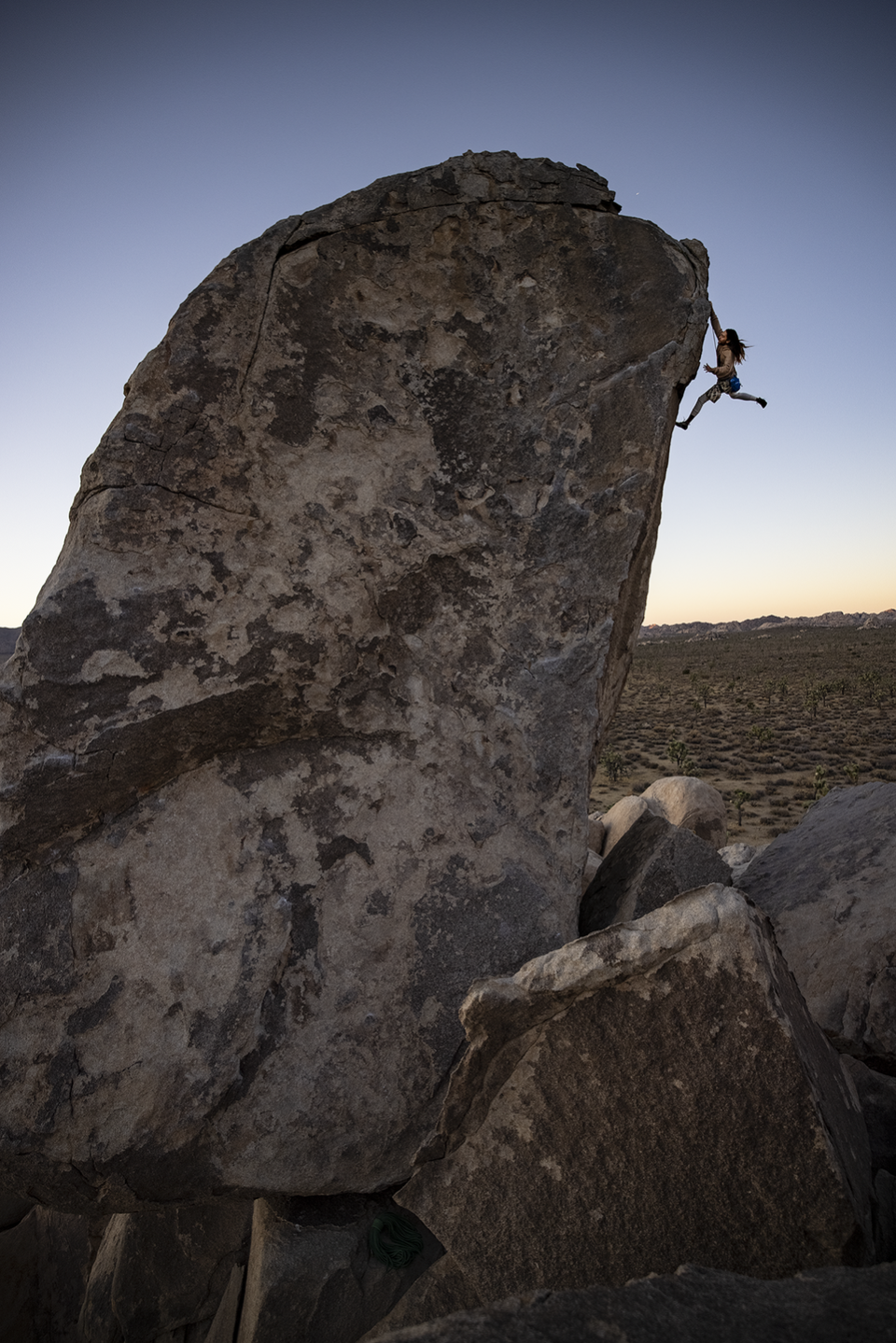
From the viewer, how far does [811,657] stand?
120ft

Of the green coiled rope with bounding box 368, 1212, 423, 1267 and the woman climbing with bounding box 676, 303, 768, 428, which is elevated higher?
the woman climbing with bounding box 676, 303, 768, 428

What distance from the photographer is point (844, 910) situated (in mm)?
2645

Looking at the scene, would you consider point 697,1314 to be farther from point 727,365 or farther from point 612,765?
point 612,765

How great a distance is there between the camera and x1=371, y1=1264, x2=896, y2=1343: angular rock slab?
1104mm

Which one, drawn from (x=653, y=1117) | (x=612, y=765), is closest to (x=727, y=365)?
(x=653, y=1117)

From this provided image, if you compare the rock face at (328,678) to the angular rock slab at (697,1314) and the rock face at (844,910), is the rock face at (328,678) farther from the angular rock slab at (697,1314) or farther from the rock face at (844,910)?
the angular rock slab at (697,1314)

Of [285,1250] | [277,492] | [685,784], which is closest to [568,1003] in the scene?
[285,1250]

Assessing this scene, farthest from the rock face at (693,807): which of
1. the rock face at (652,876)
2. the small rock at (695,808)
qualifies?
the rock face at (652,876)

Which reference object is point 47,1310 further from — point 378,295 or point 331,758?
point 378,295

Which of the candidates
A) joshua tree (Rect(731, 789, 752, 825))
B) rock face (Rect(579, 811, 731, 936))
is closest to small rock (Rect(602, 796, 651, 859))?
rock face (Rect(579, 811, 731, 936))

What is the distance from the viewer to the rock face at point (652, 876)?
2.77 m

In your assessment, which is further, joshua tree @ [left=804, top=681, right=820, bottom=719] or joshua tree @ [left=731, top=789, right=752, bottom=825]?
joshua tree @ [left=804, top=681, right=820, bottom=719]

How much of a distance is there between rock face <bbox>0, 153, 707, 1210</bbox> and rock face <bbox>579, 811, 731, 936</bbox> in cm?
41

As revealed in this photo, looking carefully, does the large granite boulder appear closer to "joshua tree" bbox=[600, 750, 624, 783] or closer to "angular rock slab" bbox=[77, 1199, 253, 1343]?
"angular rock slab" bbox=[77, 1199, 253, 1343]
